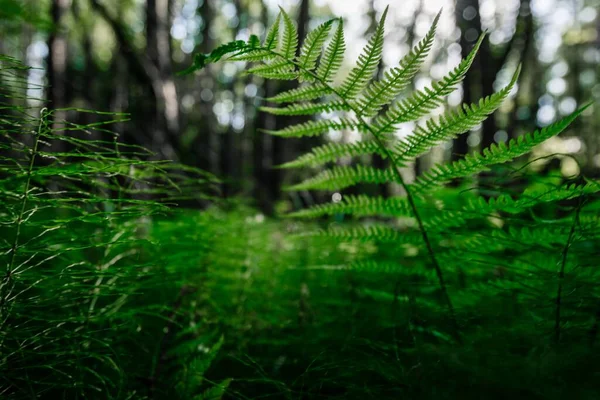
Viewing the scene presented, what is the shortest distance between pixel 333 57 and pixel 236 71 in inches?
769

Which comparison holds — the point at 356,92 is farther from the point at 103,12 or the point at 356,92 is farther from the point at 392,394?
the point at 103,12

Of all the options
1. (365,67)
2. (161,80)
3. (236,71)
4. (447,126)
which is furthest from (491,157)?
(236,71)

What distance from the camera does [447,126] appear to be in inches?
37.5

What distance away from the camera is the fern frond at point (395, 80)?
876 mm

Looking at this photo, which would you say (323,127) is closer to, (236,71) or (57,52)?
(57,52)

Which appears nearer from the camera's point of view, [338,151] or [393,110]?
[393,110]

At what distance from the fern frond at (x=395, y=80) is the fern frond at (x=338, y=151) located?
0.10 meters

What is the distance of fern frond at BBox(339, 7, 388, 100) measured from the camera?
0.90 metres

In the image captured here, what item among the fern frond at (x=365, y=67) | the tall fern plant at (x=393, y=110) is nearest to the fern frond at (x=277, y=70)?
the tall fern plant at (x=393, y=110)

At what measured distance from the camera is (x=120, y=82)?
63.5 ft

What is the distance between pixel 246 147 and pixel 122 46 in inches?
816

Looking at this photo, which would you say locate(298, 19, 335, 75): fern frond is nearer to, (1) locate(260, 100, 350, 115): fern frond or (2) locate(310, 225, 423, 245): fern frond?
(1) locate(260, 100, 350, 115): fern frond

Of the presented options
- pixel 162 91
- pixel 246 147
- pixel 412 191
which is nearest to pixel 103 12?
pixel 162 91

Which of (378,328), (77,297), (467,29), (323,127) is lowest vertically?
(378,328)
